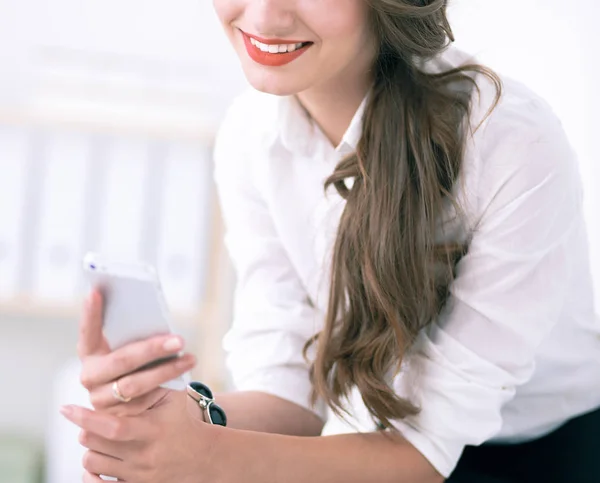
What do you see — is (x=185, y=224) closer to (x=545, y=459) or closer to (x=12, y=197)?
(x=12, y=197)

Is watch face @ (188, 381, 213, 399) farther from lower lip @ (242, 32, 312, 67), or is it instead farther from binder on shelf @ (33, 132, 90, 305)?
binder on shelf @ (33, 132, 90, 305)

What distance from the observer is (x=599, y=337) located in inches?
40.8

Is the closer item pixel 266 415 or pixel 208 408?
pixel 208 408

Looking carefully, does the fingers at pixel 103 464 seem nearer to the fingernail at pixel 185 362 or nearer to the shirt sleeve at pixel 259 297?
the fingernail at pixel 185 362

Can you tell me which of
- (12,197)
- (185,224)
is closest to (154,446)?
(185,224)

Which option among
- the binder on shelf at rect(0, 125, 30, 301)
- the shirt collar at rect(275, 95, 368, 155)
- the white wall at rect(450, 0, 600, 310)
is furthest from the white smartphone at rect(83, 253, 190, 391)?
the binder on shelf at rect(0, 125, 30, 301)

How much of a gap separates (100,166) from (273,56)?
118cm

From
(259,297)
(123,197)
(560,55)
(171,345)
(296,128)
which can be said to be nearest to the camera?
(171,345)

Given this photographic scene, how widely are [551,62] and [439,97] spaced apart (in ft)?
1.84

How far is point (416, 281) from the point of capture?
3.06 feet

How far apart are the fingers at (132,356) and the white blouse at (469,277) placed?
0.34 metres

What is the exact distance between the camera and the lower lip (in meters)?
0.90

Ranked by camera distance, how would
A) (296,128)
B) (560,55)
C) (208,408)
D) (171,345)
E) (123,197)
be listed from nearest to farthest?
(171,345)
(208,408)
(296,128)
(560,55)
(123,197)

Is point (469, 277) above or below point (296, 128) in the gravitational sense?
below
